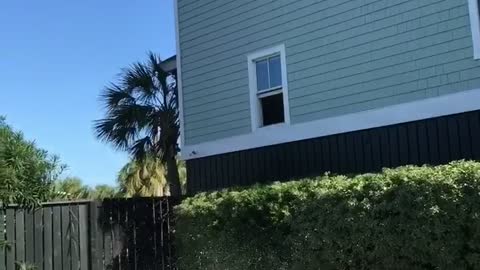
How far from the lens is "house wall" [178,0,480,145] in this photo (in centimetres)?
1061

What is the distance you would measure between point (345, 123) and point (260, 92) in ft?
7.26

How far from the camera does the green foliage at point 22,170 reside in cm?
973

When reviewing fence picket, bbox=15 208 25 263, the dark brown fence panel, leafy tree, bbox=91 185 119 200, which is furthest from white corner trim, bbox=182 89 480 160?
leafy tree, bbox=91 185 119 200

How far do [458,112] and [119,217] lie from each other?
5888mm

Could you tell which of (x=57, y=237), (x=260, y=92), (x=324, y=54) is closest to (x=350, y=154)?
(x=324, y=54)

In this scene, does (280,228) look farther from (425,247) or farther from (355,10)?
(355,10)

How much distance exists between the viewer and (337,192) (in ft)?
25.4

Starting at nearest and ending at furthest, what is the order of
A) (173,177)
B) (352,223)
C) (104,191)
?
(352,223), (173,177), (104,191)

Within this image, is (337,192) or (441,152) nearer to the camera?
(337,192)

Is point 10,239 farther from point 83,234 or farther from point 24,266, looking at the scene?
point 83,234

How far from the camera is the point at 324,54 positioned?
1220cm

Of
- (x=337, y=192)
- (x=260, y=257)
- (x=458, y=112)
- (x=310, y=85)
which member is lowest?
(x=260, y=257)

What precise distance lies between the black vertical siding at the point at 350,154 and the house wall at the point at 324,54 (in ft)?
1.53

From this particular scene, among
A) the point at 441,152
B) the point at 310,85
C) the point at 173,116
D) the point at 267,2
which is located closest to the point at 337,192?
the point at 441,152
